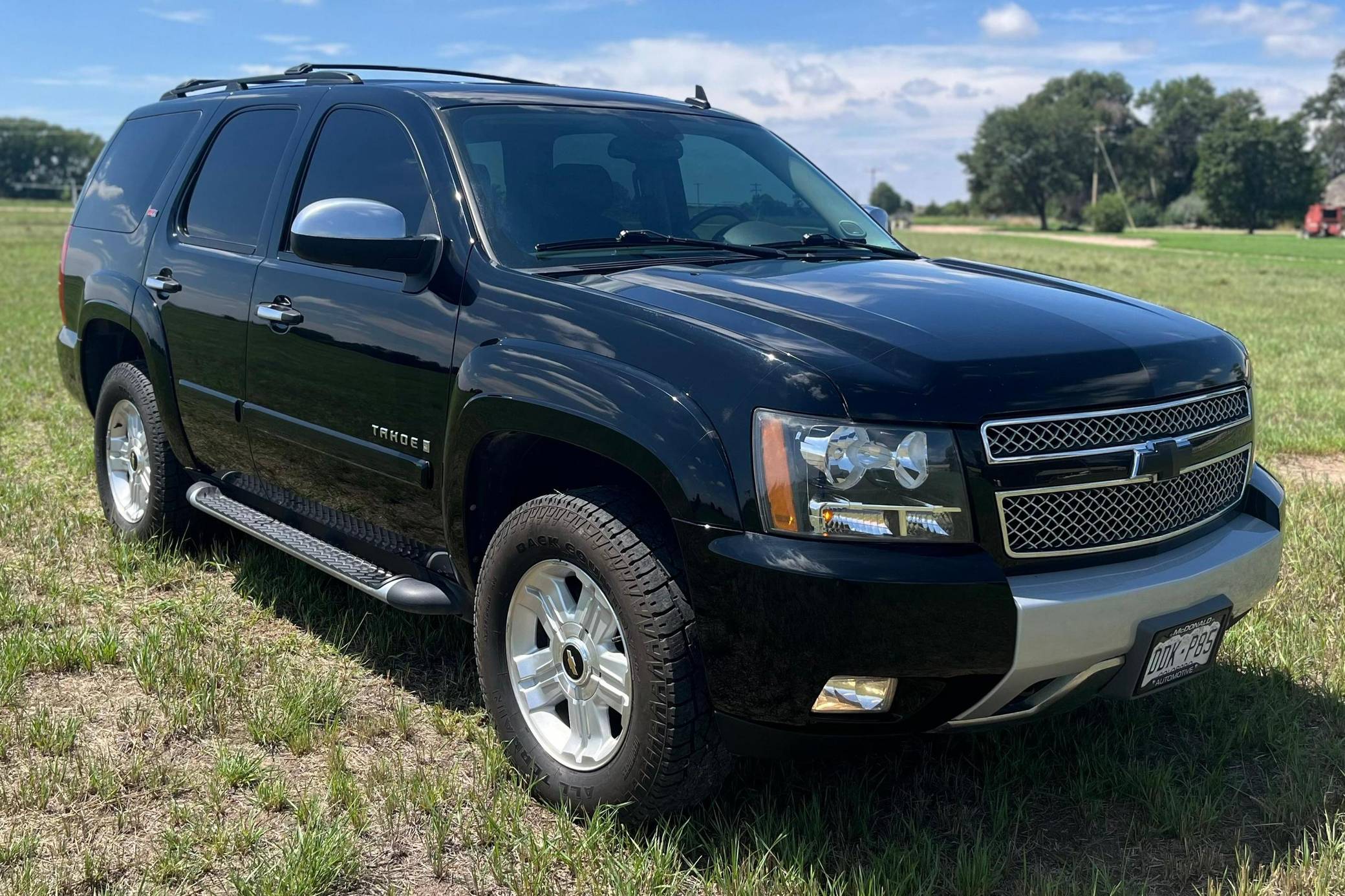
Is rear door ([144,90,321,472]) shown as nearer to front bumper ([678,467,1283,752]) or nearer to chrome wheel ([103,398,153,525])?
chrome wheel ([103,398,153,525])

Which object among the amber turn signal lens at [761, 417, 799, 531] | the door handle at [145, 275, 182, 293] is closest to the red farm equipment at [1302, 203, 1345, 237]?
the door handle at [145, 275, 182, 293]

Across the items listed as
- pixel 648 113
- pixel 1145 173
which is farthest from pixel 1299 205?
pixel 648 113

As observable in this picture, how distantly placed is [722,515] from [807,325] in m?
0.53

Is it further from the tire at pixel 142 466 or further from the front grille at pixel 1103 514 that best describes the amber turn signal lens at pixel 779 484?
the tire at pixel 142 466

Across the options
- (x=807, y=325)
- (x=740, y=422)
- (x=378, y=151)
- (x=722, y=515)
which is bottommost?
(x=722, y=515)

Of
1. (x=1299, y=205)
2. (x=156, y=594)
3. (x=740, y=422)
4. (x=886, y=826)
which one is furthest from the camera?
(x=1299, y=205)

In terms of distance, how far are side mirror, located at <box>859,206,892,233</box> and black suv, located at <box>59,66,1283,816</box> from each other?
21 cm

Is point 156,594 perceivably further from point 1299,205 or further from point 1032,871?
point 1299,205

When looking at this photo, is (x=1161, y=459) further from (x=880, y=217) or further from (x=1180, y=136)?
(x=1180, y=136)

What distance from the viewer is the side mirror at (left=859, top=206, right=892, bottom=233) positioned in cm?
496

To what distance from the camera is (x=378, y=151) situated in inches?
165

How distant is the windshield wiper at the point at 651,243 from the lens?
3.79 metres

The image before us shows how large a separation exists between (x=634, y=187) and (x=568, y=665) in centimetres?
165

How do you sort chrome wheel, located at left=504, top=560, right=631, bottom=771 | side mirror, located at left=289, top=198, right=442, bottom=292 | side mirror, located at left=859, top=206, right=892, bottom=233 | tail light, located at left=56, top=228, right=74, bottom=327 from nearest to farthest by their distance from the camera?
1. chrome wheel, located at left=504, top=560, right=631, bottom=771
2. side mirror, located at left=289, top=198, right=442, bottom=292
3. side mirror, located at left=859, top=206, right=892, bottom=233
4. tail light, located at left=56, top=228, right=74, bottom=327
